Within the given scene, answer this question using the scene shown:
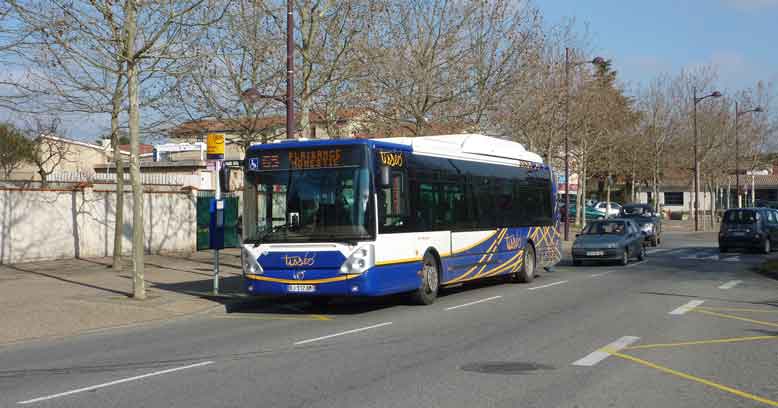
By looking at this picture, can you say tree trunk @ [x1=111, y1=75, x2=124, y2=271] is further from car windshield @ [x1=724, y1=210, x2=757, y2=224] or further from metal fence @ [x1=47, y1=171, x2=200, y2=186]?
car windshield @ [x1=724, y1=210, x2=757, y2=224]

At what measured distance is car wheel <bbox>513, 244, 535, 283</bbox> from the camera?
22.0m

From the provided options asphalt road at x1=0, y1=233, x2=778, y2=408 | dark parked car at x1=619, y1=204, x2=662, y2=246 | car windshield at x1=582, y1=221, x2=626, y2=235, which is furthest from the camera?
dark parked car at x1=619, y1=204, x2=662, y2=246

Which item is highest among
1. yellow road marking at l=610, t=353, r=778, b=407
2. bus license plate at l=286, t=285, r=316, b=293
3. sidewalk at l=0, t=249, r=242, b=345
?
bus license plate at l=286, t=285, r=316, b=293

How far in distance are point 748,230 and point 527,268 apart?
1628cm

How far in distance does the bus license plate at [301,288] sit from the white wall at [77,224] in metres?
11.3

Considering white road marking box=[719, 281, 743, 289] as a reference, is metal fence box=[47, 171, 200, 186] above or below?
above

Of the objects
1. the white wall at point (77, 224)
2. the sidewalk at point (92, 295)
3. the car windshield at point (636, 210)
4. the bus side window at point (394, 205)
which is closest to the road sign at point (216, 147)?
the sidewalk at point (92, 295)

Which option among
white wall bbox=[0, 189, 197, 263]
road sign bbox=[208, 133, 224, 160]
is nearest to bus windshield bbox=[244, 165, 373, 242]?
road sign bbox=[208, 133, 224, 160]

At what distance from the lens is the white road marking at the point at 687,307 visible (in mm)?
14877

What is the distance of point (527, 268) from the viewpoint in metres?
22.2

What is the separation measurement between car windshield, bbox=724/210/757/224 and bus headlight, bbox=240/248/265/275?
25105 millimetres

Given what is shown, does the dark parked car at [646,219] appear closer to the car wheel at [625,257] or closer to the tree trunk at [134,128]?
the car wheel at [625,257]

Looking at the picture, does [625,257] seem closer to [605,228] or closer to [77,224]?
[605,228]

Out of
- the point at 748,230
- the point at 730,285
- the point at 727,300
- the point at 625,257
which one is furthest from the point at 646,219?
the point at 727,300
